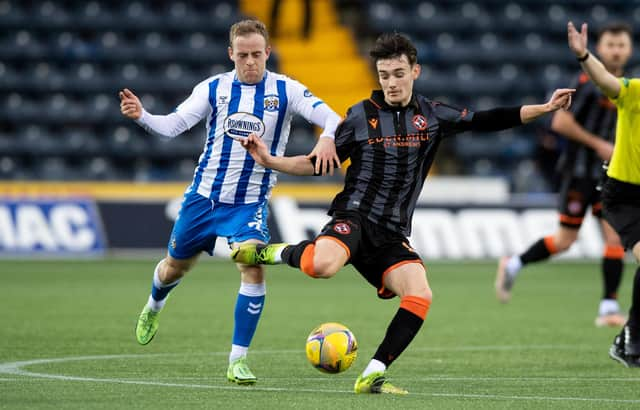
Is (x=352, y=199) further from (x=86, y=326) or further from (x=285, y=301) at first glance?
(x=285, y=301)

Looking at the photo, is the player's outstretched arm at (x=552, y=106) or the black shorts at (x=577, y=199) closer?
the player's outstretched arm at (x=552, y=106)

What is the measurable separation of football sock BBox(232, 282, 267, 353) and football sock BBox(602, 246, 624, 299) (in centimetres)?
449

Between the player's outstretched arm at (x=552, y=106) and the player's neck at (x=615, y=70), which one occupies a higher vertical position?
the player's outstretched arm at (x=552, y=106)

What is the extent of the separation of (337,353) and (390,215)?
0.80 metres

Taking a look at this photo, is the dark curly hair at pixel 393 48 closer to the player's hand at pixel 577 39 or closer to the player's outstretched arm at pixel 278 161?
the player's outstretched arm at pixel 278 161

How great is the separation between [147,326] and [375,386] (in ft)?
7.50

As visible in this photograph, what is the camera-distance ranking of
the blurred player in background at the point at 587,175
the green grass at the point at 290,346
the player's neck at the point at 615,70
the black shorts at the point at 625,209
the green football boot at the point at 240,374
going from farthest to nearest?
the blurred player in background at the point at 587,175 → the player's neck at the point at 615,70 → the black shorts at the point at 625,209 → the green football boot at the point at 240,374 → the green grass at the point at 290,346

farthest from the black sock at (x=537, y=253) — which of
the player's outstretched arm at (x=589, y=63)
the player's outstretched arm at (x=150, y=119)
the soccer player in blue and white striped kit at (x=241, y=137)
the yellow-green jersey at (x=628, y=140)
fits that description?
the player's outstretched arm at (x=150, y=119)

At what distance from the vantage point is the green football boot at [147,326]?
789cm

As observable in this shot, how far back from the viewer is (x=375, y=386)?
20.1 feet

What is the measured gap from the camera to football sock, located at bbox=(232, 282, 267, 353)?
270 inches

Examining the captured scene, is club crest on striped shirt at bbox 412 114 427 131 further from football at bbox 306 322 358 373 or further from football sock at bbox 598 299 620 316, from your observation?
football sock at bbox 598 299 620 316

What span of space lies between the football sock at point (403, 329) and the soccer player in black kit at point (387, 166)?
14 millimetres

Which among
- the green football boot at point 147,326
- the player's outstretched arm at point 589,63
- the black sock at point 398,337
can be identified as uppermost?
the player's outstretched arm at point 589,63
